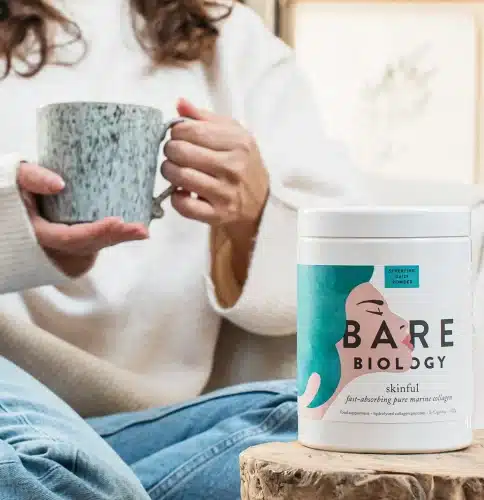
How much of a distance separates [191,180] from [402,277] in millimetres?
347

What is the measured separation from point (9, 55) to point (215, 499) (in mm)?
570

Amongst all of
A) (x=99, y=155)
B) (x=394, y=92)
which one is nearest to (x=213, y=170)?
(x=99, y=155)

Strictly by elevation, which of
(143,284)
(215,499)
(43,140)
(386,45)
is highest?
(386,45)

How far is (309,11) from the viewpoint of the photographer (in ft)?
4.83

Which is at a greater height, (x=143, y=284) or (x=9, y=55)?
(x=9, y=55)

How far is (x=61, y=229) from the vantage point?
28.2 inches

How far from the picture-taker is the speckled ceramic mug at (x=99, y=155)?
2.25 ft

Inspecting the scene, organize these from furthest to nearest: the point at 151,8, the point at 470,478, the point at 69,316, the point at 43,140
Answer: the point at 151,8 → the point at 69,316 → the point at 43,140 → the point at 470,478

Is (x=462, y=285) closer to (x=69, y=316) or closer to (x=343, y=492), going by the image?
(x=343, y=492)

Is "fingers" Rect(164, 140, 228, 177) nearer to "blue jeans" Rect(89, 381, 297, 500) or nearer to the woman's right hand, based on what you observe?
the woman's right hand

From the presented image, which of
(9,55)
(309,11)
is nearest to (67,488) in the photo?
(9,55)

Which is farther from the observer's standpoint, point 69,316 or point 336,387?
point 69,316

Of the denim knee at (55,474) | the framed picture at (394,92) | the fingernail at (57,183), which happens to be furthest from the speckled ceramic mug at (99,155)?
the framed picture at (394,92)

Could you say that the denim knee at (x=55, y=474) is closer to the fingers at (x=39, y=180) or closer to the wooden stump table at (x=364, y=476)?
the wooden stump table at (x=364, y=476)
